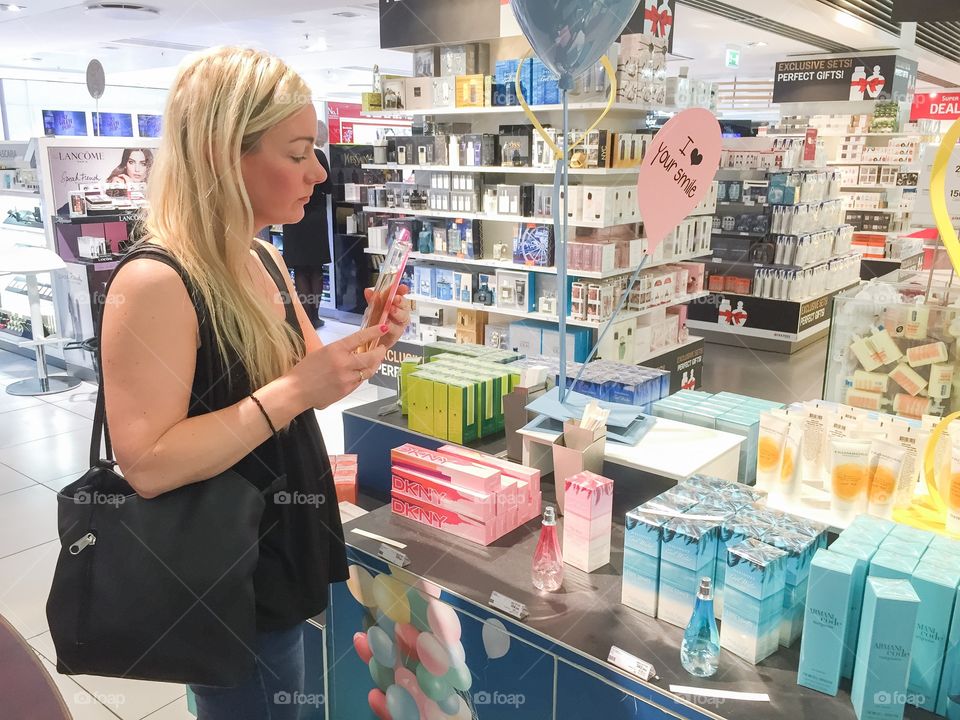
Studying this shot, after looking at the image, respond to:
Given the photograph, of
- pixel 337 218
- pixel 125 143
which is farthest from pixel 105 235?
pixel 337 218

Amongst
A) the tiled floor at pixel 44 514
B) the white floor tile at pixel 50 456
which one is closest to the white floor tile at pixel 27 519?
the tiled floor at pixel 44 514

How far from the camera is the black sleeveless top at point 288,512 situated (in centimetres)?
128

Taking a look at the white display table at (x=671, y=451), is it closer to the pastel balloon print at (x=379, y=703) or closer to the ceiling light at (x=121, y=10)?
the pastel balloon print at (x=379, y=703)

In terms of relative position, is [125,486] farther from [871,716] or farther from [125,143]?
[125,143]

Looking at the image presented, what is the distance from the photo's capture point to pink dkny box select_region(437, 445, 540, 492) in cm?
218

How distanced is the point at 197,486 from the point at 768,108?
2327cm

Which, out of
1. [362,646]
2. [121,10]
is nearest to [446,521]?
[362,646]

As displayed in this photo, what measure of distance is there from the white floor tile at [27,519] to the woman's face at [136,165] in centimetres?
373

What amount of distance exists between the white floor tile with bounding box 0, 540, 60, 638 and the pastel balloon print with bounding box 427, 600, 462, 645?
1.83 metres

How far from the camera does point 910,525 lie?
185 centimetres

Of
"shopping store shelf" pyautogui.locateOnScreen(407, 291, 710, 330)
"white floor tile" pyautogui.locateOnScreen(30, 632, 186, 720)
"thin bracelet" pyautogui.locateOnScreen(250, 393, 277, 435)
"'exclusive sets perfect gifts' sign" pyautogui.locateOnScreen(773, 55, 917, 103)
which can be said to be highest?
"'exclusive sets perfect gifts' sign" pyautogui.locateOnScreen(773, 55, 917, 103)

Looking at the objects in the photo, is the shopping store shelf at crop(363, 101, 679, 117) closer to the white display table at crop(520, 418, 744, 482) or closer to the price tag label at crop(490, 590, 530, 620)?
the white display table at crop(520, 418, 744, 482)

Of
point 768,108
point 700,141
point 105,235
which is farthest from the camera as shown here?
point 768,108

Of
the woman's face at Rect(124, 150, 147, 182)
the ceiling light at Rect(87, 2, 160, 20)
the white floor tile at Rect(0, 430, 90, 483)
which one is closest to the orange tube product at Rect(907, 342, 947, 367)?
the white floor tile at Rect(0, 430, 90, 483)
